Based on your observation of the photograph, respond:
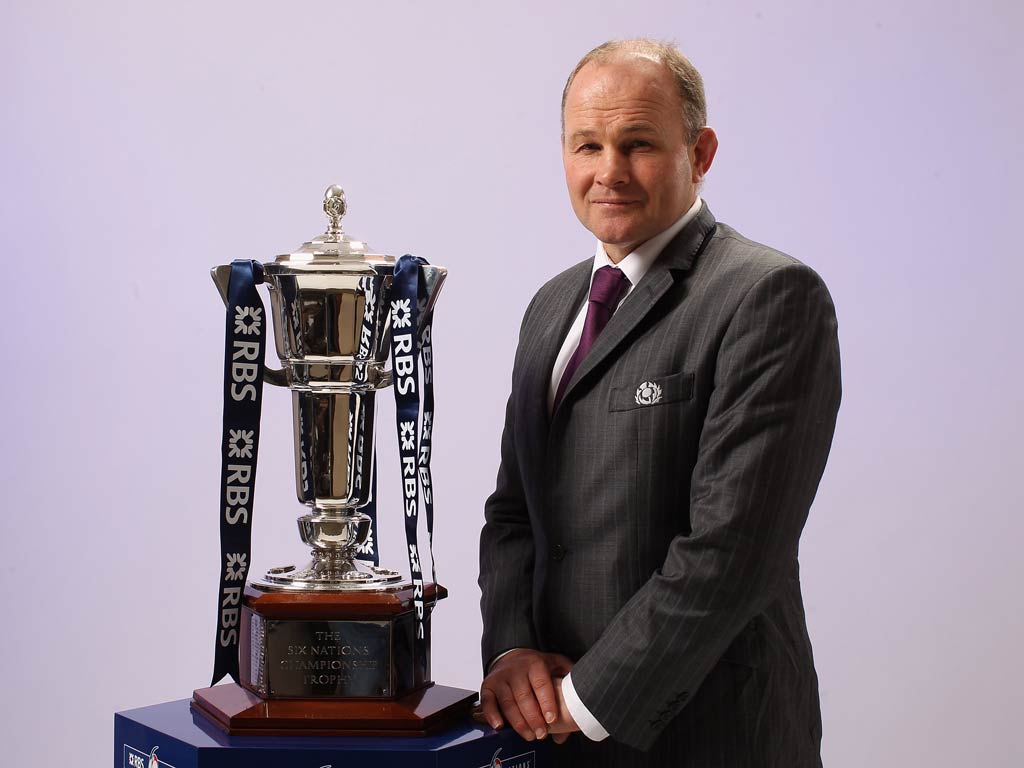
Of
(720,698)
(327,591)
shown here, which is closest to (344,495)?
(327,591)

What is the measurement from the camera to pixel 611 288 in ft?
5.03

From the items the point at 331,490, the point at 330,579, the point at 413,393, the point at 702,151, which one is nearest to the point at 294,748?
the point at 330,579

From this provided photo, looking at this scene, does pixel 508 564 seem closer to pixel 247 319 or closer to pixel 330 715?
pixel 330 715

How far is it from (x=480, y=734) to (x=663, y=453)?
40 centimetres

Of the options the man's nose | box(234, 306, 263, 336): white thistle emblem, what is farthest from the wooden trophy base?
the man's nose

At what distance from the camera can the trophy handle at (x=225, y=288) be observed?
1.46 meters

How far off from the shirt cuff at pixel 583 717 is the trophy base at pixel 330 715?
15 centimetres

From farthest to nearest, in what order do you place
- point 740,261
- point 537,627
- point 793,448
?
point 537,627 → point 740,261 → point 793,448

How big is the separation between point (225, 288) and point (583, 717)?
69 cm

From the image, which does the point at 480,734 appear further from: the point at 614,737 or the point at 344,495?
the point at 344,495

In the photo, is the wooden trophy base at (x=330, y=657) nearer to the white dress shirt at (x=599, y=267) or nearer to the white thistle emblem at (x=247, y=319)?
the white dress shirt at (x=599, y=267)

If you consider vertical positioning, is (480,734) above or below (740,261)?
below

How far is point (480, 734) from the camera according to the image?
135 cm

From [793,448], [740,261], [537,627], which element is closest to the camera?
[793,448]
